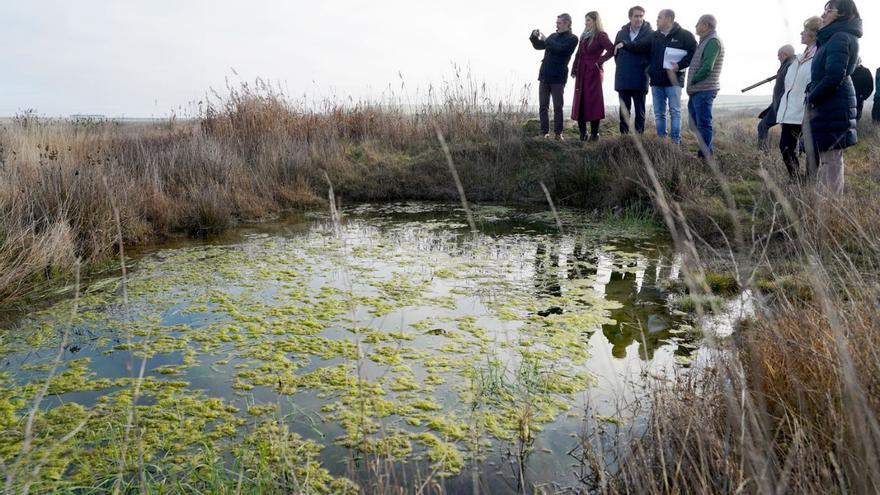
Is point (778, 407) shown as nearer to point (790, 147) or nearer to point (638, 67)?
point (790, 147)

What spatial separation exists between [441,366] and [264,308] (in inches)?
48.6

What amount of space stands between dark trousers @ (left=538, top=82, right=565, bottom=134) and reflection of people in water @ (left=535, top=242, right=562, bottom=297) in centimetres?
284

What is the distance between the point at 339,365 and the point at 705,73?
482 cm

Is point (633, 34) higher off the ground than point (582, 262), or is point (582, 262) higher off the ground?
point (633, 34)

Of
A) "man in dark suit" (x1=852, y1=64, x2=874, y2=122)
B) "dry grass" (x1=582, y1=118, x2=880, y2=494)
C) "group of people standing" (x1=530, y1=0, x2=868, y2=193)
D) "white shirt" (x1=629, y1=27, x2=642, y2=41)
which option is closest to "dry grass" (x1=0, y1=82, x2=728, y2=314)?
"group of people standing" (x1=530, y1=0, x2=868, y2=193)

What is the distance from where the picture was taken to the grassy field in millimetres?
1451

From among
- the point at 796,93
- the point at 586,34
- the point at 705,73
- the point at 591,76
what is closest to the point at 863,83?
the point at 705,73

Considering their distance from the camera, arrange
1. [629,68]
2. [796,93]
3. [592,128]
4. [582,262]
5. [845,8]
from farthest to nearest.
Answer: [592,128] < [629,68] < [582,262] < [796,93] < [845,8]

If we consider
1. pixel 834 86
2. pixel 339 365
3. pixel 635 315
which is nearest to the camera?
pixel 339 365

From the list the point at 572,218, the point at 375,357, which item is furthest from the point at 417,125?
the point at 375,357

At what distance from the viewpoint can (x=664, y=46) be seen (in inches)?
241

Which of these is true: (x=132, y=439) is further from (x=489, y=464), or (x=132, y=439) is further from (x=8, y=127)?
(x=8, y=127)

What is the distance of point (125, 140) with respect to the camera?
302 inches

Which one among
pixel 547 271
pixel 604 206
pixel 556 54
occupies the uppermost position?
pixel 556 54
